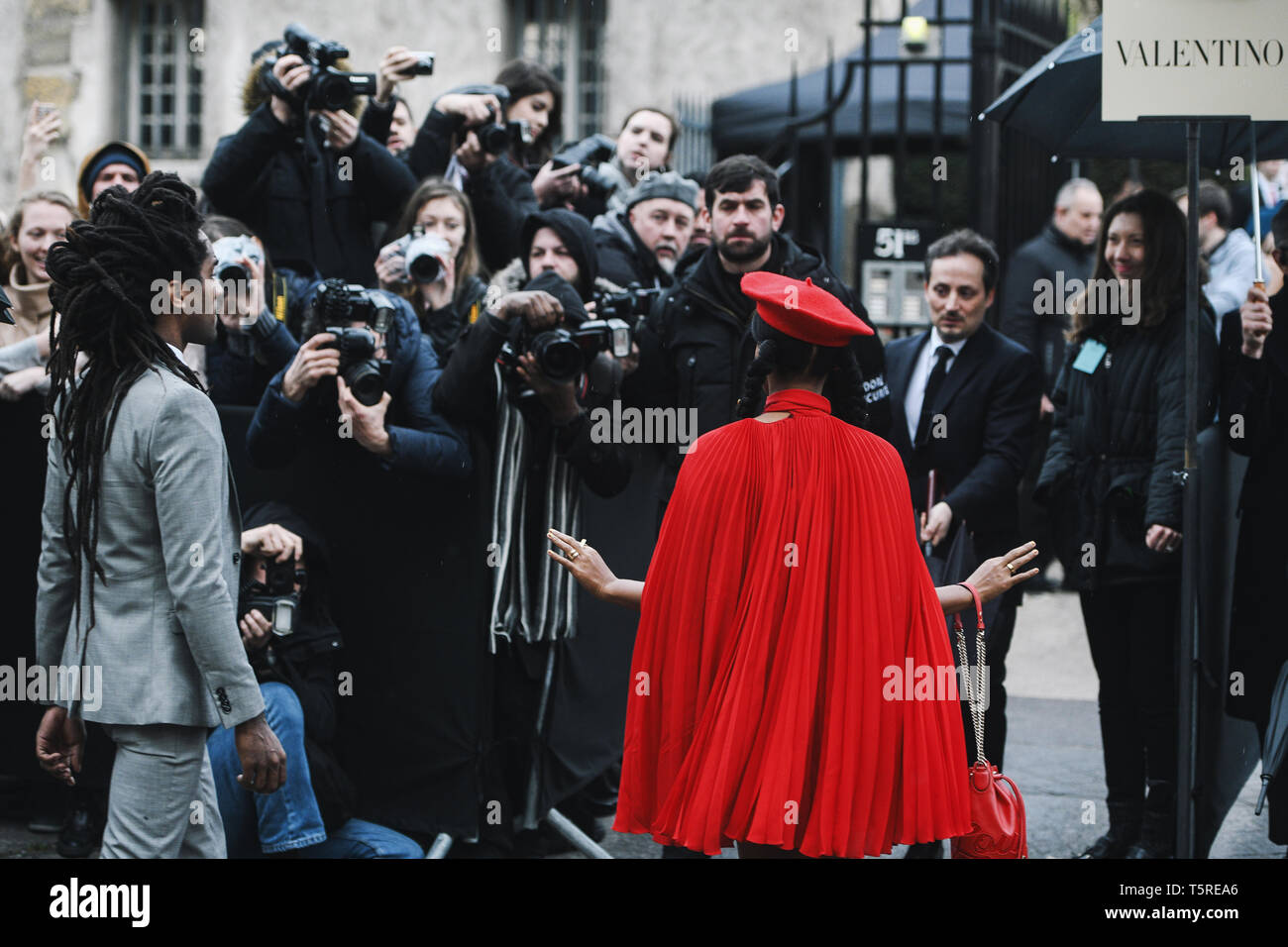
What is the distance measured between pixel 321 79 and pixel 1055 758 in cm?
408

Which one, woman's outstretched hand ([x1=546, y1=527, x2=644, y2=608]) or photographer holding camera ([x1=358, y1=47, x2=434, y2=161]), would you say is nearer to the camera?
woman's outstretched hand ([x1=546, y1=527, x2=644, y2=608])

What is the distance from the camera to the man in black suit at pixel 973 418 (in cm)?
555

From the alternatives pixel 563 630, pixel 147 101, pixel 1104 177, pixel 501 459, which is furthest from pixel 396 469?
pixel 1104 177

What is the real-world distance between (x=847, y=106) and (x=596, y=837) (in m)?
9.09

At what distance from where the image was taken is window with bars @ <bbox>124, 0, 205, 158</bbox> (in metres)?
16.8

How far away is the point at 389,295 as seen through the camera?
5.43m

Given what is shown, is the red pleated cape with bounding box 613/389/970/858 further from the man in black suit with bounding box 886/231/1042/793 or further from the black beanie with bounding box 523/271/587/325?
the man in black suit with bounding box 886/231/1042/793

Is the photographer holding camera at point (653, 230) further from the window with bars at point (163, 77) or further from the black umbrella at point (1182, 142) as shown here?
the window with bars at point (163, 77)

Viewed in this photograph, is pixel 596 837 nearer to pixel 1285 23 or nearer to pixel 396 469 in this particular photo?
pixel 396 469

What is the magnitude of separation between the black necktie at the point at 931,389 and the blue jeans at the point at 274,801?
232cm

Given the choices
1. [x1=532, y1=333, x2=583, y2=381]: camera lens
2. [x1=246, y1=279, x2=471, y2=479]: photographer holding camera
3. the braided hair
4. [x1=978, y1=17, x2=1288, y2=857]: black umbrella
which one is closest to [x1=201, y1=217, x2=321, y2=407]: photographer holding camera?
[x1=246, y1=279, x2=471, y2=479]: photographer holding camera

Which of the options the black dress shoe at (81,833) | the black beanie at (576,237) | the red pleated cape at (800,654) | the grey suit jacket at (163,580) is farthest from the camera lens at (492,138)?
the red pleated cape at (800,654)

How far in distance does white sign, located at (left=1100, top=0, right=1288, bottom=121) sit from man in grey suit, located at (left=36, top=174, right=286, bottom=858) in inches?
103

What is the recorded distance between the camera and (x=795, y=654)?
3.62 metres
